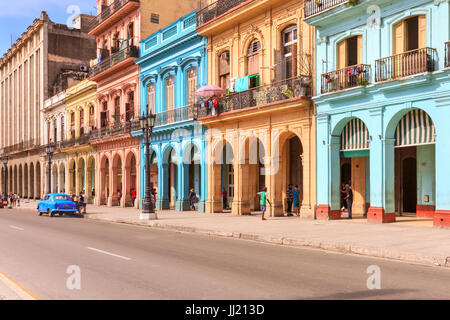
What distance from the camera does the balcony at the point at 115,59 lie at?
35.1 metres

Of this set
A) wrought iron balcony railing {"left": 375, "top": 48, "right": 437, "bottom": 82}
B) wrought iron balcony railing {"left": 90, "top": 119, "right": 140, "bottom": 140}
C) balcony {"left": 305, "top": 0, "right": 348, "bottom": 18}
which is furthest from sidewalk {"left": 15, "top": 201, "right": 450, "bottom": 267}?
wrought iron balcony railing {"left": 90, "top": 119, "right": 140, "bottom": 140}

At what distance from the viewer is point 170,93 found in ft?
105

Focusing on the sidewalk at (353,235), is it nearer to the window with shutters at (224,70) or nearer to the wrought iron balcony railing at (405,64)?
the wrought iron balcony railing at (405,64)

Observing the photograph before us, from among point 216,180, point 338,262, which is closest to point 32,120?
point 216,180

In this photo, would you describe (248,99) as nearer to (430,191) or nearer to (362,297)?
(430,191)

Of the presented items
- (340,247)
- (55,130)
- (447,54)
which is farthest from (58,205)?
(55,130)

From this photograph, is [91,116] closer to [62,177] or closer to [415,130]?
[62,177]

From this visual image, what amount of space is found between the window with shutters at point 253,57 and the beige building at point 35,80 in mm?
33827

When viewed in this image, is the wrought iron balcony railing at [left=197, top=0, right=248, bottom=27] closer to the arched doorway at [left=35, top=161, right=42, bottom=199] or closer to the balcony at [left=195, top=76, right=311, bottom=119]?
the balcony at [left=195, top=76, right=311, bottom=119]

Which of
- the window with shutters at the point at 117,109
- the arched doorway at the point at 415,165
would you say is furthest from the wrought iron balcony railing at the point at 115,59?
the arched doorway at the point at 415,165

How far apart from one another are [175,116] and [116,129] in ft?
26.9

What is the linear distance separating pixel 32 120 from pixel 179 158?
34401 mm

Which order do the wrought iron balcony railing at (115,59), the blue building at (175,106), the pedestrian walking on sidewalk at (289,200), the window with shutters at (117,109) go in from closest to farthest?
1. the pedestrian walking on sidewalk at (289,200)
2. the blue building at (175,106)
3. the wrought iron balcony railing at (115,59)
4. the window with shutters at (117,109)
